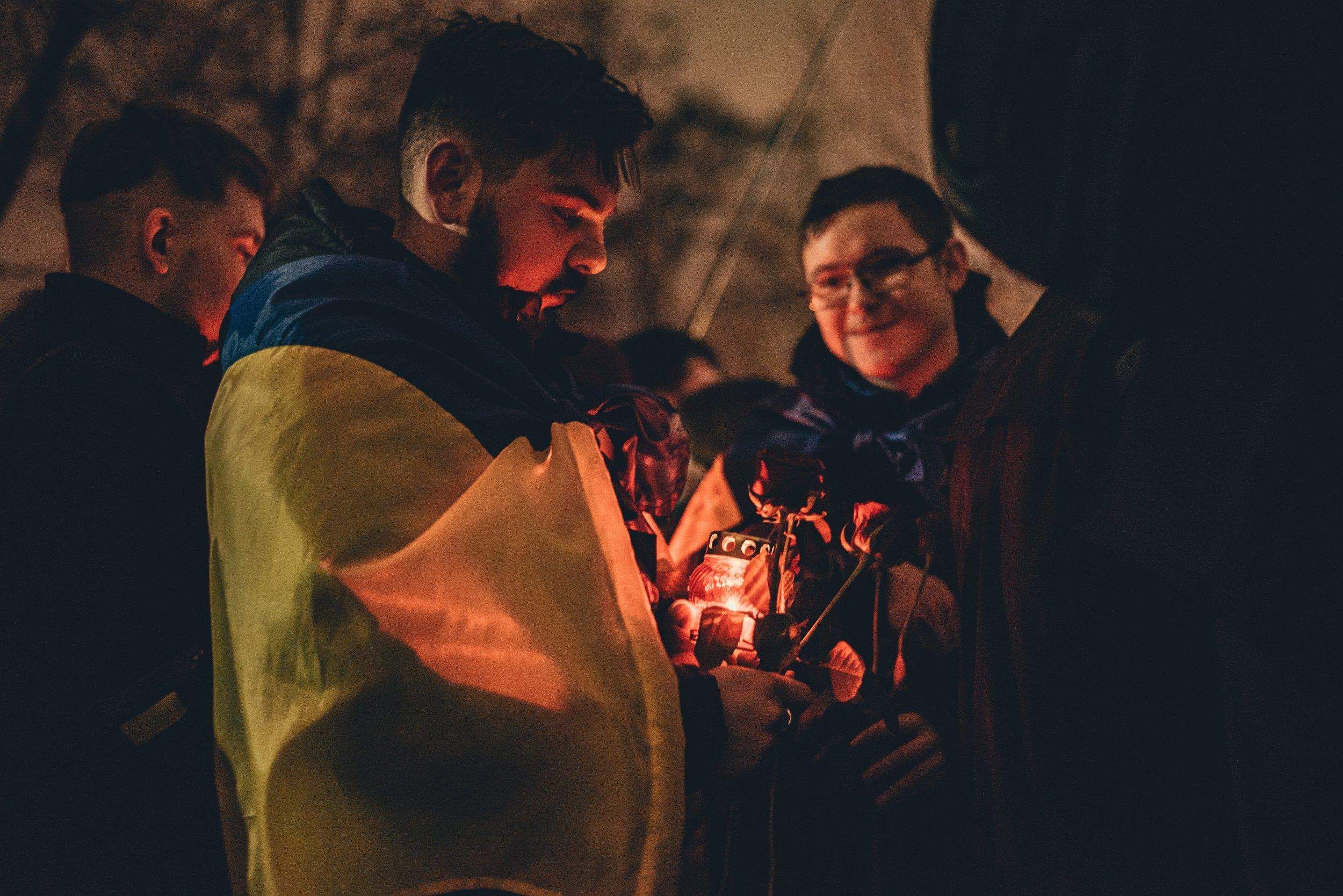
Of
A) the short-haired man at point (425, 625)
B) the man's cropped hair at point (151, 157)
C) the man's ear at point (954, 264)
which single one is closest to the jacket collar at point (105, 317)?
the man's cropped hair at point (151, 157)

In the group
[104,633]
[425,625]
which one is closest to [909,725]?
[425,625]

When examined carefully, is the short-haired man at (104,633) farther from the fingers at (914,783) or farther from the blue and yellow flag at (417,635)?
the fingers at (914,783)

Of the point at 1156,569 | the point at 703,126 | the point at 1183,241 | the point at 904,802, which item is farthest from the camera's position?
the point at 703,126

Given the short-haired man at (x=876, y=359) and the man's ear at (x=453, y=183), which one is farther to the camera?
the short-haired man at (x=876, y=359)

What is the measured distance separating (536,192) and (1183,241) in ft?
3.89

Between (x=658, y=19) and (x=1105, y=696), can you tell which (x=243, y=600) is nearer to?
(x=1105, y=696)

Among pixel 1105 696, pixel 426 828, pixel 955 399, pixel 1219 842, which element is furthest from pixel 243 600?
pixel 955 399

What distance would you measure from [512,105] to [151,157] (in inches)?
40.5

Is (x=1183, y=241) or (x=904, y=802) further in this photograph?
(x=904, y=802)

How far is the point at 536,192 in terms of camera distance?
5.77 feet

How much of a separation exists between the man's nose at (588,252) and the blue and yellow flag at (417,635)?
459 mm

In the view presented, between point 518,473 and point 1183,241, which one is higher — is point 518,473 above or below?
below

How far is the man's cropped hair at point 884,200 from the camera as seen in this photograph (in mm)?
2492

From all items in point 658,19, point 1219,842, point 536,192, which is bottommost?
point 1219,842
